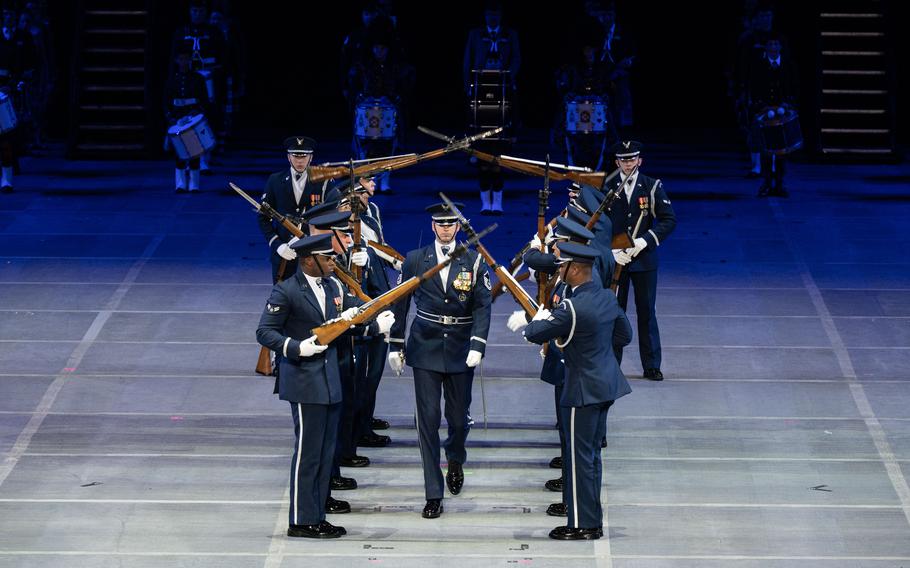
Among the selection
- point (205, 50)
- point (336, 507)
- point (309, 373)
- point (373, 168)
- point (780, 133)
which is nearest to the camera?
point (309, 373)

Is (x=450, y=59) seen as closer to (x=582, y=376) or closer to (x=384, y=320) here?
(x=384, y=320)

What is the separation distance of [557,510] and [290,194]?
3749 millimetres

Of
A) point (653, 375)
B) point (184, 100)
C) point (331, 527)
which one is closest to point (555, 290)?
point (331, 527)

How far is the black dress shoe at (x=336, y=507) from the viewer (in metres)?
9.98

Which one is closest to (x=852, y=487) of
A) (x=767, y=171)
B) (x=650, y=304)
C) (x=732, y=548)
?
(x=732, y=548)

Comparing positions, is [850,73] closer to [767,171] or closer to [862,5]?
[862,5]

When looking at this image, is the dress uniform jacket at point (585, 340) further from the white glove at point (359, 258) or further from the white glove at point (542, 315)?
the white glove at point (359, 258)

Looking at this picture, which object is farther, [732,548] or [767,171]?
[767,171]

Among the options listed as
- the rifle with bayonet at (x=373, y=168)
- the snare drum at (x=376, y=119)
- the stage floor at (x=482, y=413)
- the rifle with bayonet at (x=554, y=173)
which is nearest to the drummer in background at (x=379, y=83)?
the snare drum at (x=376, y=119)

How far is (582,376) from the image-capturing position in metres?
9.45

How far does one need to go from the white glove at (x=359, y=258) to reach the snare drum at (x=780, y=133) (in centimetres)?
890

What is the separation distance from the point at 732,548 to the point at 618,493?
3.48 ft

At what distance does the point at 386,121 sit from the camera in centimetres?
1909

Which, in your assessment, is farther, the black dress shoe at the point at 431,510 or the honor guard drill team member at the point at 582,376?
the black dress shoe at the point at 431,510
